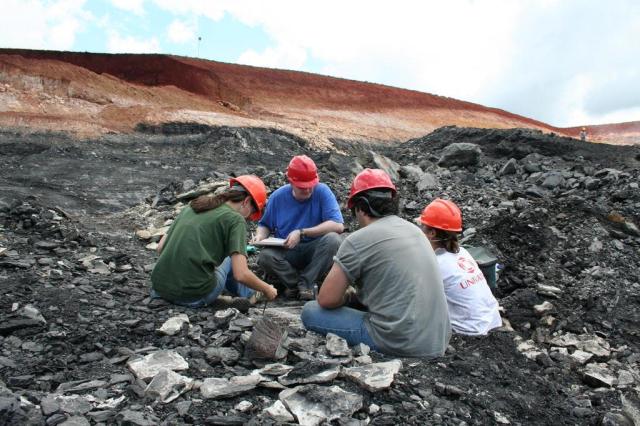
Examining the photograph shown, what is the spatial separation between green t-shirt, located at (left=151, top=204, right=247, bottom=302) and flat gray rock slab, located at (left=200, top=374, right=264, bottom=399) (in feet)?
3.98

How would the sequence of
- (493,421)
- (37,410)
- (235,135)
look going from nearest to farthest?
(37,410) < (493,421) < (235,135)

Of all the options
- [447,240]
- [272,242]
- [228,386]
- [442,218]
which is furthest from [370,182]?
[272,242]

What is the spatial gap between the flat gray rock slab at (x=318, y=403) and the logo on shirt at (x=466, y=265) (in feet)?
5.19

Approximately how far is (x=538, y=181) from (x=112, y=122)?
10.3 metres

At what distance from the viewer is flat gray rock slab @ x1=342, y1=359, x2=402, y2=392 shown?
3.00m

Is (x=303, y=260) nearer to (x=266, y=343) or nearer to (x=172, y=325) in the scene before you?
(x=172, y=325)

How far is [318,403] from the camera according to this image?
279 centimetres

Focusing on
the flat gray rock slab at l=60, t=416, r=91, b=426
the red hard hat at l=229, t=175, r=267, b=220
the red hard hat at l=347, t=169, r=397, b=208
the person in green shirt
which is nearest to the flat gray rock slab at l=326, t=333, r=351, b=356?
the person in green shirt

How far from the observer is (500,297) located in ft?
19.3

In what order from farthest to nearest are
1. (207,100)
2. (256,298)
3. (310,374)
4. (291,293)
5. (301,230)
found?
(207,100) → (291,293) → (301,230) → (256,298) → (310,374)

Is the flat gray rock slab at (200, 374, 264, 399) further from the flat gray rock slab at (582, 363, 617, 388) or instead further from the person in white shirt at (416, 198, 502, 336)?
the flat gray rock slab at (582, 363, 617, 388)

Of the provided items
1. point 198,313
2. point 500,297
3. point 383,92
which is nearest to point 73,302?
point 198,313

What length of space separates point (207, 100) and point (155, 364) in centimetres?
1690

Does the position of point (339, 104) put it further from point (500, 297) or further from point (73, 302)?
point (73, 302)
